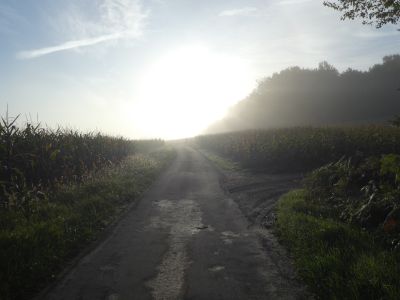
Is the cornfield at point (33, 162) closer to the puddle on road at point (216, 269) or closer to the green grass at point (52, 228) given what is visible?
the green grass at point (52, 228)

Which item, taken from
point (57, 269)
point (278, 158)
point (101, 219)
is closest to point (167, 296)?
point (57, 269)

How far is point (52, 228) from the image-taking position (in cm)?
816

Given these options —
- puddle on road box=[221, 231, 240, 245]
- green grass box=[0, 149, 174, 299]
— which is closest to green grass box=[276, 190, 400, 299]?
puddle on road box=[221, 231, 240, 245]

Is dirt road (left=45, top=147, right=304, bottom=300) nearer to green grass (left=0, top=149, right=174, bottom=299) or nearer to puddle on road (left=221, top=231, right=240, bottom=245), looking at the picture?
puddle on road (left=221, top=231, right=240, bottom=245)

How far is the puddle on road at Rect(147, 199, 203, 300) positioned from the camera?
5.74 m

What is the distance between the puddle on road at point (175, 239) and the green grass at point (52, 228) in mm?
1544

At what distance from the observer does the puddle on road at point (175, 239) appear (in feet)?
18.8

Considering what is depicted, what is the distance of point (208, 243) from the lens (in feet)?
26.4

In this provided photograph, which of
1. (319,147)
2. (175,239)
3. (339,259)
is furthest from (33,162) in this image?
(319,147)

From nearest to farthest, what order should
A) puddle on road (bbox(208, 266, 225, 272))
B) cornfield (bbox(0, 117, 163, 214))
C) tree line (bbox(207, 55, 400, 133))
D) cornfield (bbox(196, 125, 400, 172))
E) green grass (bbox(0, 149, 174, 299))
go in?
green grass (bbox(0, 149, 174, 299)), puddle on road (bbox(208, 266, 225, 272)), cornfield (bbox(0, 117, 163, 214)), cornfield (bbox(196, 125, 400, 172)), tree line (bbox(207, 55, 400, 133))

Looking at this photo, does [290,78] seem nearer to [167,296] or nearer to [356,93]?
[356,93]

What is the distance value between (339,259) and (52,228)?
6.07 m

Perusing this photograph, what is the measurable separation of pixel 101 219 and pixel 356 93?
215ft

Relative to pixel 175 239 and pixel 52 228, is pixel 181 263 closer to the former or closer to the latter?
pixel 175 239
